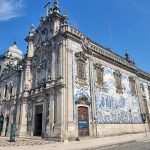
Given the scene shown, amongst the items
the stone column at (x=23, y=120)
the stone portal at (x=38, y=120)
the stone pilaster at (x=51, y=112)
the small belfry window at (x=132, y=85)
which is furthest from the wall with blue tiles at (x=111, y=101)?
the stone column at (x=23, y=120)

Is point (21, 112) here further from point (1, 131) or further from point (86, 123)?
point (86, 123)

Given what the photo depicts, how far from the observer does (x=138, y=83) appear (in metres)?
30.7

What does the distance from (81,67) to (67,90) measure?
385cm

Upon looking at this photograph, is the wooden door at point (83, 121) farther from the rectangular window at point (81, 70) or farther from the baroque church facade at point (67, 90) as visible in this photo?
the rectangular window at point (81, 70)

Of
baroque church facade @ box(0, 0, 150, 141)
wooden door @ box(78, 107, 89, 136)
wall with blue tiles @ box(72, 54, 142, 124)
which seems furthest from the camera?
wall with blue tiles @ box(72, 54, 142, 124)

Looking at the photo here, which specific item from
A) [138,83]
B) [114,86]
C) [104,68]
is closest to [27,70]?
[104,68]

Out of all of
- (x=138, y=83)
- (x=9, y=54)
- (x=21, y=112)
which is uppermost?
(x=9, y=54)

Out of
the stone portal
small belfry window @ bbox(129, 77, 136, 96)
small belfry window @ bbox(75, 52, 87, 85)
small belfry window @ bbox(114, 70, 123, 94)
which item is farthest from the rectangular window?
small belfry window @ bbox(129, 77, 136, 96)

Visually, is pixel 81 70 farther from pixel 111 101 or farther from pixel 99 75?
pixel 111 101

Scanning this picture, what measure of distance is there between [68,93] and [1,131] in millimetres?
14281

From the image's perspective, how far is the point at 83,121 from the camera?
1902 centimetres

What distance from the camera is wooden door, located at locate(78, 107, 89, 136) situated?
18545mm

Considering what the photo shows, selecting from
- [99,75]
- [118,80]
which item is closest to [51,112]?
[99,75]

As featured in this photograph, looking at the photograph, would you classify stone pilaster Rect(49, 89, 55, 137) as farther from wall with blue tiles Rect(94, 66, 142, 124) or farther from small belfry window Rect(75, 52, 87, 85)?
wall with blue tiles Rect(94, 66, 142, 124)
